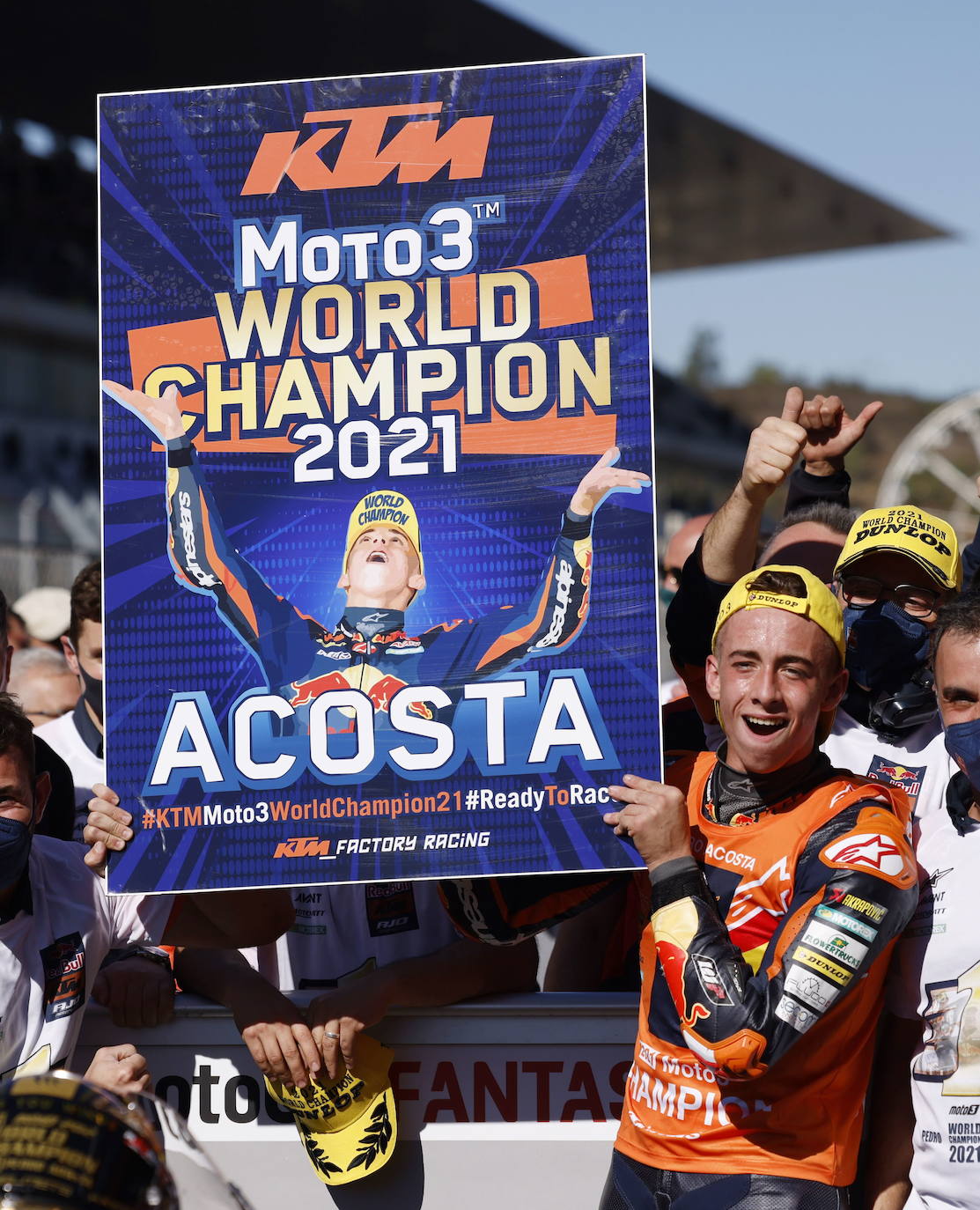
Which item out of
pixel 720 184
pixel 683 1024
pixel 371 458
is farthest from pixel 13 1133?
pixel 720 184

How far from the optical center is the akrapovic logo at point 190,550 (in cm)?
314

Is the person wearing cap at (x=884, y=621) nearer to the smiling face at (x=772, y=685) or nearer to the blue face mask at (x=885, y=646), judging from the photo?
the blue face mask at (x=885, y=646)

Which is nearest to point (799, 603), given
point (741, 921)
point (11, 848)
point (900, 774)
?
point (741, 921)

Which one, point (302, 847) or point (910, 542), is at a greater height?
point (910, 542)

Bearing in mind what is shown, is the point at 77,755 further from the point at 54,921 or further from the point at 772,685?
the point at 772,685

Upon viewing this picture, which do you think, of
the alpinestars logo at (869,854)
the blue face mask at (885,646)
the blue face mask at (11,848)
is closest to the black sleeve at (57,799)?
the blue face mask at (11,848)

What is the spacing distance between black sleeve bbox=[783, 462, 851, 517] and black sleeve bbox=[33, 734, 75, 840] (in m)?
2.18

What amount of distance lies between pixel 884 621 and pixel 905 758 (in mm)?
340

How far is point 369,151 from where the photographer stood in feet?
10.4

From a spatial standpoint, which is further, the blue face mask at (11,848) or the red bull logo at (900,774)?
the red bull logo at (900,774)

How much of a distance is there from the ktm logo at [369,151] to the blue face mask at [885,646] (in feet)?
4.70

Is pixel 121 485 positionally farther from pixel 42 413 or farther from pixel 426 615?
pixel 42 413

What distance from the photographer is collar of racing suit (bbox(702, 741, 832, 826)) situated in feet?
9.80

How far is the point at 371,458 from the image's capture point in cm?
313
